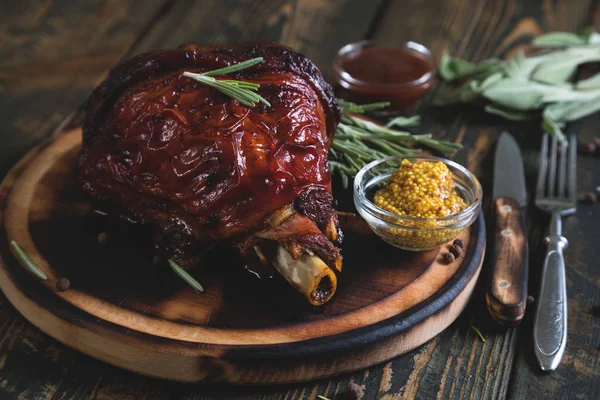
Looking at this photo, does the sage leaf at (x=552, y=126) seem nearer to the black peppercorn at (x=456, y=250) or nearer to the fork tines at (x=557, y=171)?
the fork tines at (x=557, y=171)

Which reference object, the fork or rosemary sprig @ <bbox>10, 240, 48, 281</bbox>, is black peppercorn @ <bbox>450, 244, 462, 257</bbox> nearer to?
the fork

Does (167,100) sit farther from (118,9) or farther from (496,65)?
(118,9)

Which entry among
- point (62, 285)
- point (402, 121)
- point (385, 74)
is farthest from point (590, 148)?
point (62, 285)

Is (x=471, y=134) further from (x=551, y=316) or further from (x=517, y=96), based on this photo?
(x=551, y=316)

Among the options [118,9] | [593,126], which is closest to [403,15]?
[593,126]

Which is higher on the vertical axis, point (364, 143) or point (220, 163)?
point (220, 163)

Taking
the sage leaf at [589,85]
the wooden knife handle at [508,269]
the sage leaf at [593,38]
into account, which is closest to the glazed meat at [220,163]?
the wooden knife handle at [508,269]
